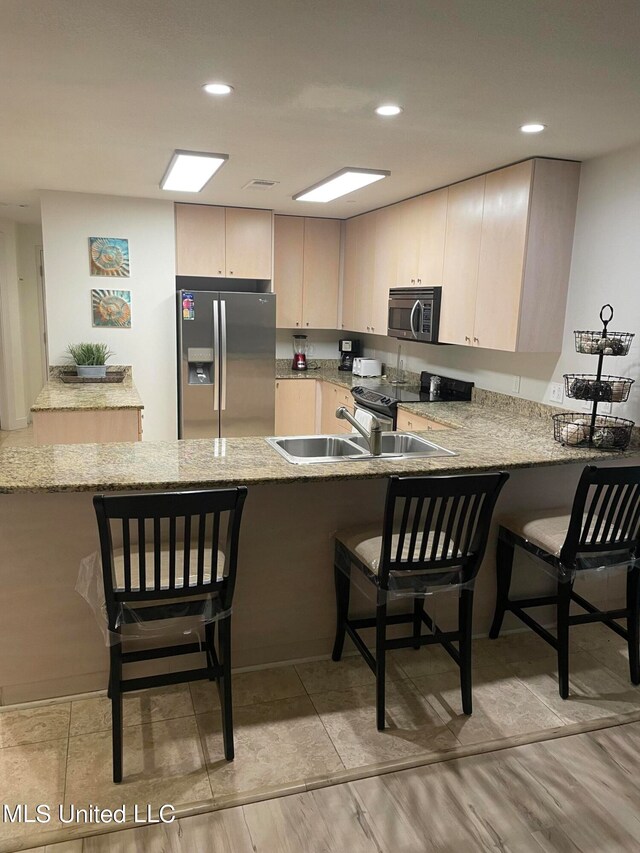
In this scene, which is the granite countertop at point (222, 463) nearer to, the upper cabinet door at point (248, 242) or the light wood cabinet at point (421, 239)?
the light wood cabinet at point (421, 239)

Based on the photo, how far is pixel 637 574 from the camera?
8.73ft

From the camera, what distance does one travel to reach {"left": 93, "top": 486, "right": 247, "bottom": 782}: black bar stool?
6.07ft

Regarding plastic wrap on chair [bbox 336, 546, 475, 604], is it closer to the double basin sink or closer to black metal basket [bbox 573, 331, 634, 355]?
the double basin sink

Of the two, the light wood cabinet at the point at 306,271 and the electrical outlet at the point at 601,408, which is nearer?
the electrical outlet at the point at 601,408

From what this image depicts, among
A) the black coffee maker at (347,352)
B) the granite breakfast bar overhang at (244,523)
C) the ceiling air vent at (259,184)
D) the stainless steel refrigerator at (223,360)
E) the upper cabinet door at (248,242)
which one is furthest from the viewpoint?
the black coffee maker at (347,352)

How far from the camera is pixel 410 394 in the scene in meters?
4.68

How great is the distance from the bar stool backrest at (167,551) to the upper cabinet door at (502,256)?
222 cm

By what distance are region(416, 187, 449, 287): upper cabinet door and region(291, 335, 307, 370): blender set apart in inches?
73.6

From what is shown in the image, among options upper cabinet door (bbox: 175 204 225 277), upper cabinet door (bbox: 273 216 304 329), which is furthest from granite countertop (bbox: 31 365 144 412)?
upper cabinet door (bbox: 273 216 304 329)

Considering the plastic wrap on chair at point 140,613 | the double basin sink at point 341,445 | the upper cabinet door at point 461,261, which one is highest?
the upper cabinet door at point 461,261

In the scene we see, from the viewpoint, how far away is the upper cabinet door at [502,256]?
11.2 feet

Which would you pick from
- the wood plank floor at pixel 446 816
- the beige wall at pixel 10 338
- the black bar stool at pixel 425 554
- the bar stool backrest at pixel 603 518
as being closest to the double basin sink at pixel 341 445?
the black bar stool at pixel 425 554

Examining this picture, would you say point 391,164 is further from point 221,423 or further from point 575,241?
point 221,423

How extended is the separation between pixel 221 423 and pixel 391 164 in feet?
8.29
